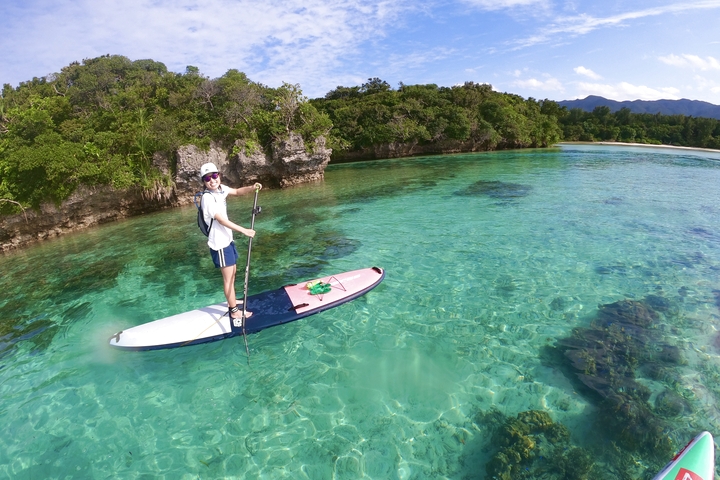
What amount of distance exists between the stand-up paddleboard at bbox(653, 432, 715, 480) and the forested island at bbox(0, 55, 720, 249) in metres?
26.2

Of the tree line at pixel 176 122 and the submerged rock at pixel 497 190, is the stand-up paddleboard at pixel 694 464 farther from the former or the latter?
the tree line at pixel 176 122

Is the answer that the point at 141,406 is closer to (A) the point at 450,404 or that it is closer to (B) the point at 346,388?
(B) the point at 346,388

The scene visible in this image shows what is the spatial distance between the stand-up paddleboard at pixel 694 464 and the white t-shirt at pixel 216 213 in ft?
21.9

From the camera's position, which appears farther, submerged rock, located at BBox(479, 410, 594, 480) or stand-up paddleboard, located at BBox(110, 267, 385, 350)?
stand-up paddleboard, located at BBox(110, 267, 385, 350)

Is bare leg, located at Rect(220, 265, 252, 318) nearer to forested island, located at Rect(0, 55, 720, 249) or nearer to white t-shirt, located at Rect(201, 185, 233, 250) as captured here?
white t-shirt, located at Rect(201, 185, 233, 250)

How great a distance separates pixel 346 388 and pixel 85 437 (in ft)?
13.2

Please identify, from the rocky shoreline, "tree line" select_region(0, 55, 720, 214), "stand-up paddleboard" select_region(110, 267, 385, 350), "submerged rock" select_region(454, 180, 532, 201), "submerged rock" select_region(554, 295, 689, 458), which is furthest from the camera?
"tree line" select_region(0, 55, 720, 214)

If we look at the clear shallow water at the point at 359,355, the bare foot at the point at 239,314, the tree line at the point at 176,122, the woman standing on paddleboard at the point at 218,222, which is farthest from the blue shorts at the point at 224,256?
the tree line at the point at 176,122

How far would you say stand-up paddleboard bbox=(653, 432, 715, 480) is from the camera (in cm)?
350

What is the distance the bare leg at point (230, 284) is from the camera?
667 cm

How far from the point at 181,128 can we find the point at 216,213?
2508 centimetres

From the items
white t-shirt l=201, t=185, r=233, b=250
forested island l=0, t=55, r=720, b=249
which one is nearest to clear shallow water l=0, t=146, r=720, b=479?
white t-shirt l=201, t=185, r=233, b=250

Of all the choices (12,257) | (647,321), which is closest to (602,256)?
(647,321)

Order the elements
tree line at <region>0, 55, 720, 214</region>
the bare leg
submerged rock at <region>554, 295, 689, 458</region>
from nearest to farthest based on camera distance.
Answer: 1. submerged rock at <region>554, 295, 689, 458</region>
2. the bare leg
3. tree line at <region>0, 55, 720, 214</region>
